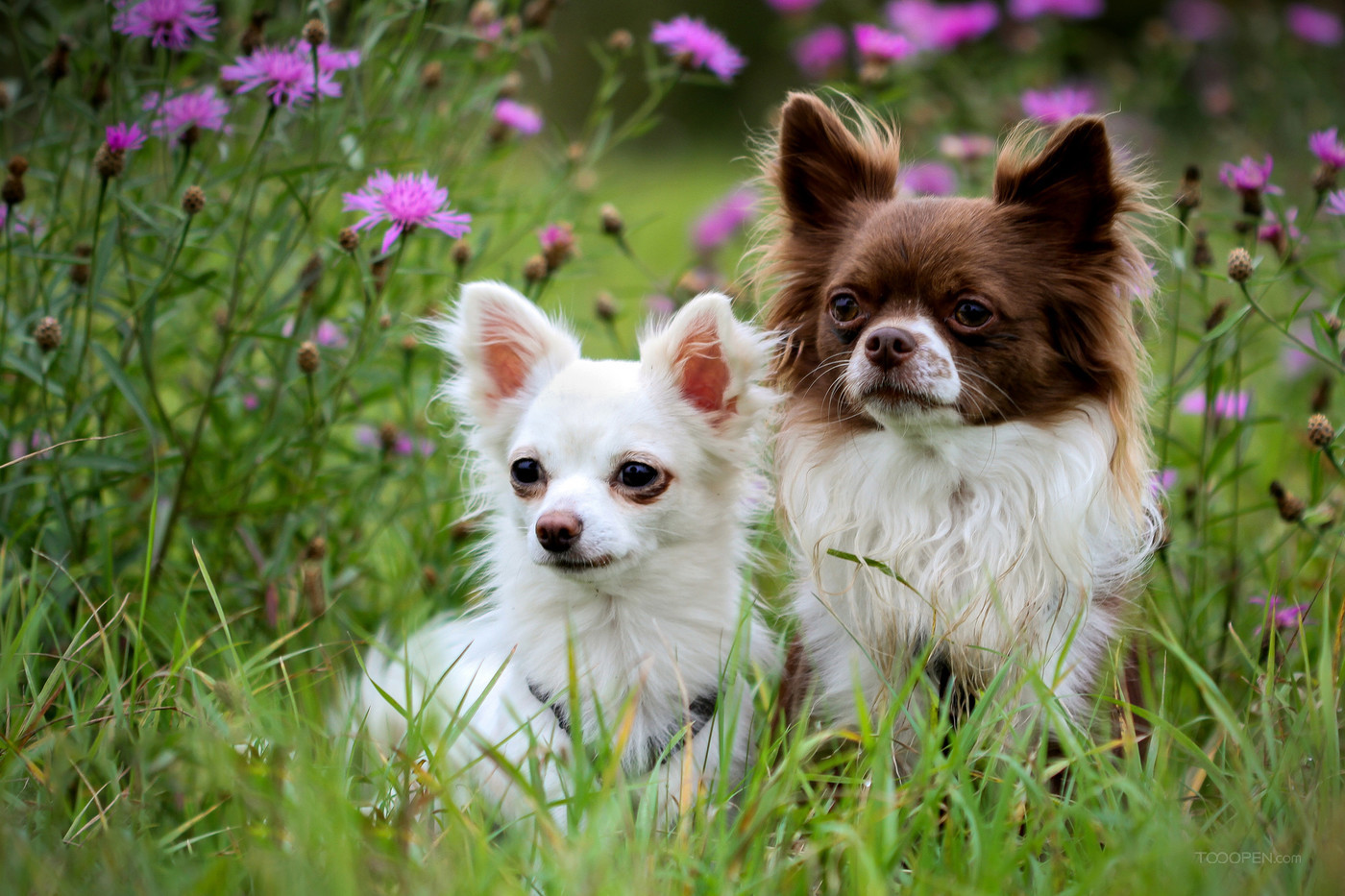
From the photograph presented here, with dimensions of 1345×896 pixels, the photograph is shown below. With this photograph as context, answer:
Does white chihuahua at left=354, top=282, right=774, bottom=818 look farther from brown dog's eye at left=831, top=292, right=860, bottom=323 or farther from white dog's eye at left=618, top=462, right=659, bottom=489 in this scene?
brown dog's eye at left=831, top=292, right=860, bottom=323

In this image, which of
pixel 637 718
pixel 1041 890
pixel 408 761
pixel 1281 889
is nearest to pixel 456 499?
pixel 637 718

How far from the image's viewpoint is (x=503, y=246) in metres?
3.51

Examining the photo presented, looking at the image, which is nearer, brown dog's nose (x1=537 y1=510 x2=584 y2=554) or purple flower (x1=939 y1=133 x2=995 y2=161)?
brown dog's nose (x1=537 y1=510 x2=584 y2=554)

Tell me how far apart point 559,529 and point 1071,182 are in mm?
1286

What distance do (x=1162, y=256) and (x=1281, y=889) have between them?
1.30 meters

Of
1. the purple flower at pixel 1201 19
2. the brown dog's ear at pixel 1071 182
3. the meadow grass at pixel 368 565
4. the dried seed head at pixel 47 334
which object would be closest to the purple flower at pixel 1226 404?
the meadow grass at pixel 368 565

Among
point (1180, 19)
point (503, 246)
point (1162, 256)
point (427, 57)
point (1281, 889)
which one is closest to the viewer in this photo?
point (1281, 889)

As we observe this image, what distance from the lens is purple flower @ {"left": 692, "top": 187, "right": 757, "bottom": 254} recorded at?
15.8ft

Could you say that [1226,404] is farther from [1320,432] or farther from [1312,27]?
[1312,27]

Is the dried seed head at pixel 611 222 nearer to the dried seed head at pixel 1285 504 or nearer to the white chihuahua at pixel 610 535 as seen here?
the white chihuahua at pixel 610 535

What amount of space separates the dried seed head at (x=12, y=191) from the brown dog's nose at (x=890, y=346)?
1.88m

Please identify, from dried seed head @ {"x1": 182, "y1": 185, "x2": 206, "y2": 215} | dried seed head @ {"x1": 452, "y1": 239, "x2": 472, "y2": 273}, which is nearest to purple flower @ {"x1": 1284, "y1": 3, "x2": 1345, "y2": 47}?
dried seed head @ {"x1": 452, "y1": 239, "x2": 472, "y2": 273}

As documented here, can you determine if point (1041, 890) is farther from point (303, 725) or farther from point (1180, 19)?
point (1180, 19)

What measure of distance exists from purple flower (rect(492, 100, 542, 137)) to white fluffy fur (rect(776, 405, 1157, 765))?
1.56 m
